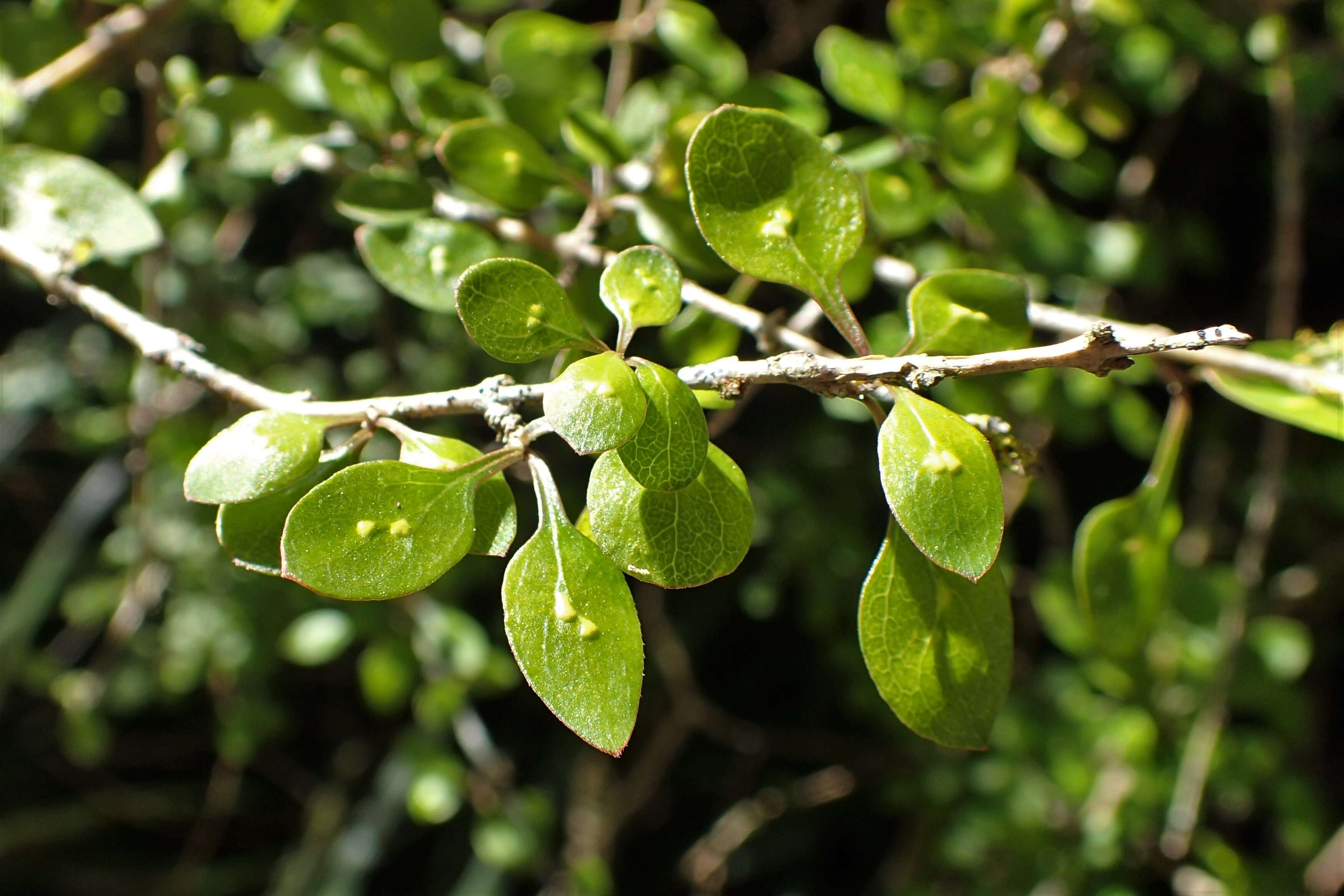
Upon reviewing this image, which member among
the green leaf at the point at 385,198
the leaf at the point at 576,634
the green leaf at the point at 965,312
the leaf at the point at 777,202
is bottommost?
the leaf at the point at 576,634

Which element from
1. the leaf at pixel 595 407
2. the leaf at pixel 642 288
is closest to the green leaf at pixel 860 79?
the leaf at pixel 642 288

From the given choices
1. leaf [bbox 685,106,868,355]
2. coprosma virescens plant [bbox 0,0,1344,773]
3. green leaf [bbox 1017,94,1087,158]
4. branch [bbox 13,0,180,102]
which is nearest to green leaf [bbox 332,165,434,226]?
coprosma virescens plant [bbox 0,0,1344,773]

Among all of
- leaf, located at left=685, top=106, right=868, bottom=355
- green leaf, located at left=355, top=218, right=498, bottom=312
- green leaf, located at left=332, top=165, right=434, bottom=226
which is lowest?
green leaf, located at left=355, top=218, right=498, bottom=312

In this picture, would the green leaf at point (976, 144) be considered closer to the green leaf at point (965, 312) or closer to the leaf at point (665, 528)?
the green leaf at point (965, 312)

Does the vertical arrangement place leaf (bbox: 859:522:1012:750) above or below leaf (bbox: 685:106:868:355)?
below

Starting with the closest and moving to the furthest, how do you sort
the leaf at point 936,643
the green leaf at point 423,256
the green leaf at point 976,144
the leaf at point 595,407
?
the leaf at point 595,407 → the leaf at point 936,643 → the green leaf at point 423,256 → the green leaf at point 976,144

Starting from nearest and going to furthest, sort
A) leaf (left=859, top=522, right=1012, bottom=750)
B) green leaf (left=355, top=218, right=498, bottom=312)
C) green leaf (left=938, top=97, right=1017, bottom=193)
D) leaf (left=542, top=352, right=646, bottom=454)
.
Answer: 1. leaf (left=542, top=352, right=646, bottom=454)
2. leaf (left=859, top=522, right=1012, bottom=750)
3. green leaf (left=355, top=218, right=498, bottom=312)
4. green leaf (left=938, top=97, right=1017, bottom=193)

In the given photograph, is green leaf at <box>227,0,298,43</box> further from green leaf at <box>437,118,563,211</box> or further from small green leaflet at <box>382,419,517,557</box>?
small green leaflet at <box>382,419,517,557</box>

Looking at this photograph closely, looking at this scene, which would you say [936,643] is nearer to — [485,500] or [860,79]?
[485,500]
